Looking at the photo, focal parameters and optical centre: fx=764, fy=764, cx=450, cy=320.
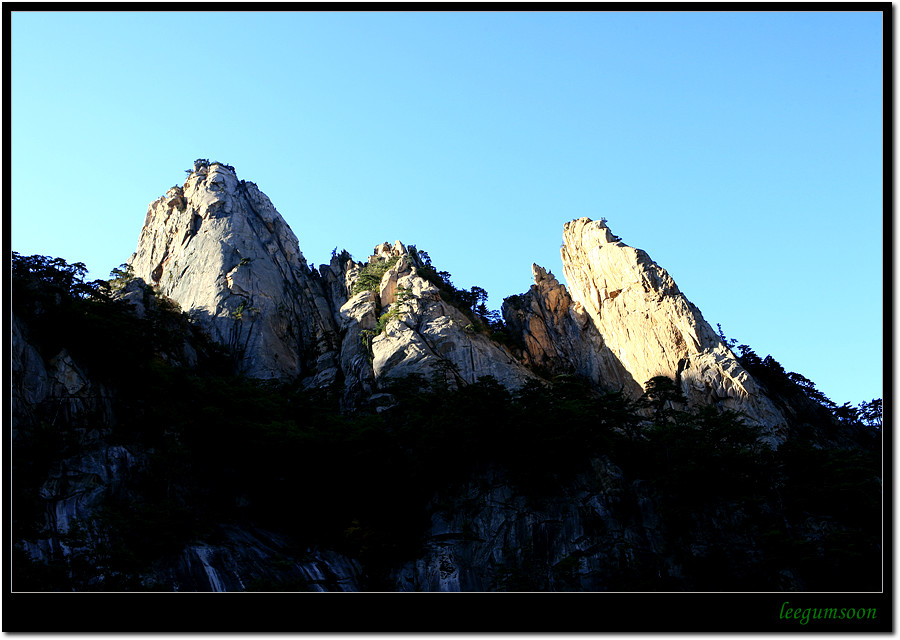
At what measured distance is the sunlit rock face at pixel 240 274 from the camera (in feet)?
127

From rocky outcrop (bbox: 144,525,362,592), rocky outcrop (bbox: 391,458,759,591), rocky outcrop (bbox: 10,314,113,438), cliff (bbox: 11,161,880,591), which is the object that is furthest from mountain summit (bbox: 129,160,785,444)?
rocky outcrop (bbox: 10,314,113,438)

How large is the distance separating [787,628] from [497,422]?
1645cm

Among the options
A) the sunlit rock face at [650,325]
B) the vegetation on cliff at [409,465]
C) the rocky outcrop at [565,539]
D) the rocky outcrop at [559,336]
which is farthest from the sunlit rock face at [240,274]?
the rocky outcrop at [565,539]

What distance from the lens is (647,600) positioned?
862 cm

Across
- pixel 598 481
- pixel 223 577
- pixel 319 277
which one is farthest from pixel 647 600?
pixel 319 277

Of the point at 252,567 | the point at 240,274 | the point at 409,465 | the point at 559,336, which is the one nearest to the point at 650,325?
the point at 559,336

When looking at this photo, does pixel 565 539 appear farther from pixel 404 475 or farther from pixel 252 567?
pixel 252 567

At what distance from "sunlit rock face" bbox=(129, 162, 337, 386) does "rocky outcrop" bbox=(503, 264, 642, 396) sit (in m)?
10.1

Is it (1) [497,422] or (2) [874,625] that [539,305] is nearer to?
(1) [497,422]

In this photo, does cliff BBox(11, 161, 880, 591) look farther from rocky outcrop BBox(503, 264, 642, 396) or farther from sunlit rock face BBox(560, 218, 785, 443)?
rocky outcrop BBox(503, 264, 642, 396)

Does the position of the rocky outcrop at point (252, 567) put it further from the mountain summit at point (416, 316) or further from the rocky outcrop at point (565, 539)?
the mountain summit at point (416, 316)

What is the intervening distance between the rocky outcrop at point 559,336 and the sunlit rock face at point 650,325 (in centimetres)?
56

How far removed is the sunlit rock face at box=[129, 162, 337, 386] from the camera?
38719 mm

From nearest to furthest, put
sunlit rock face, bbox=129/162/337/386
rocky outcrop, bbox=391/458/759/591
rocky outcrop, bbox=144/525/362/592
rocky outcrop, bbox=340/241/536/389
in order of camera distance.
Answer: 1. rocky outcrop, bbox=144/525/362/592
2. rocky outcrop, bbox=391/458/759/591
3. rocky outcrop, bbox=340/241/536/389
4. sunlit rock face, bbox=129/162/337/386
